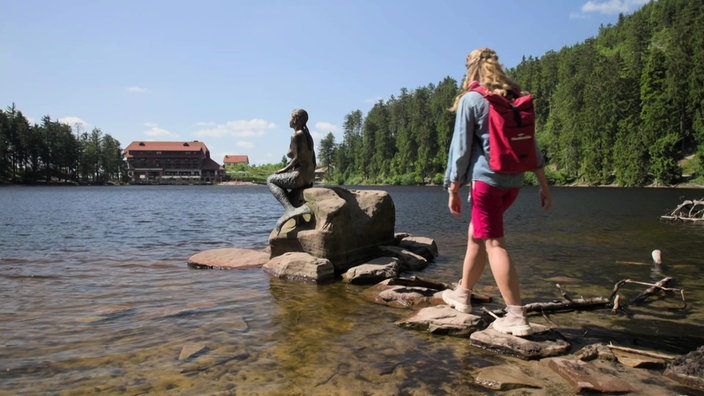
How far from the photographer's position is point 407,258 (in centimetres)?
1015

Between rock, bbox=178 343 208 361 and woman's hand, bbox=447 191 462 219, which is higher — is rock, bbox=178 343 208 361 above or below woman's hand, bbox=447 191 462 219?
below

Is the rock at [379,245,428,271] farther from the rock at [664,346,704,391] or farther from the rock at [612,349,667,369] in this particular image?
the rock at [664,346,704,391]

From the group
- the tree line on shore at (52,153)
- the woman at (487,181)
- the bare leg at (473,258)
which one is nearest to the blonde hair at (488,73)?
the woman at (487,181)

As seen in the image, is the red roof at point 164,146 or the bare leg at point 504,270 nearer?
the bare leg at point 504,270

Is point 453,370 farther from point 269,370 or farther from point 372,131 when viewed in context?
point 372,131

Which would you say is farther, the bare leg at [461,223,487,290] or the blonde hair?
the bare leg at [461,223,487,290]

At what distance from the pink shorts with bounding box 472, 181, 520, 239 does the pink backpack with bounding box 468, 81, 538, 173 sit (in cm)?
23

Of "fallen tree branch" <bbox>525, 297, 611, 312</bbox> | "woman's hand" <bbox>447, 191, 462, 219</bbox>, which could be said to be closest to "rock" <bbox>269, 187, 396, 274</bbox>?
"fallen tree branch" <bbox>525, 297, 611, 312</bbox>

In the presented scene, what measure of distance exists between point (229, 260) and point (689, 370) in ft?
28.8

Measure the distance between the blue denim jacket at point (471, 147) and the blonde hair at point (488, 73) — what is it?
0.17m

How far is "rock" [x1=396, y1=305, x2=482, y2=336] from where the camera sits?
16.3 ft

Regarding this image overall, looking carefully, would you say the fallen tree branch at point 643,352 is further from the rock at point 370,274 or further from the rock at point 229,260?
the rock at point 229,260

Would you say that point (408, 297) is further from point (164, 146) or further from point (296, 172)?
point (164, 146)

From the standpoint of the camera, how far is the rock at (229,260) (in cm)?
1002
